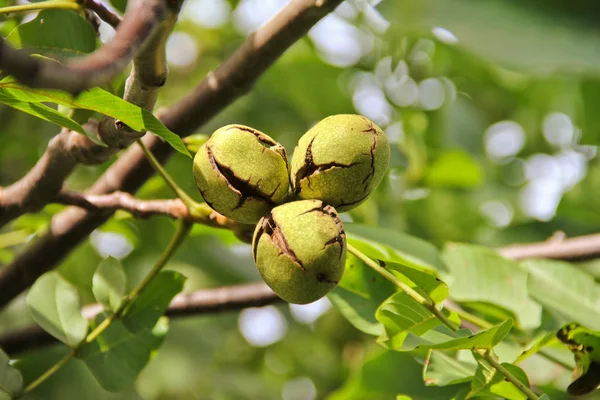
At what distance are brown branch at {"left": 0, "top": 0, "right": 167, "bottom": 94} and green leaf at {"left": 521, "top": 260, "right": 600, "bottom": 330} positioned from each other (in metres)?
1.18

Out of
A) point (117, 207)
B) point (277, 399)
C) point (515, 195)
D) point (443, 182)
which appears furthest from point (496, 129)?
point (117, 207)

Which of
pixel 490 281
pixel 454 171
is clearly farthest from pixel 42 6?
pixel 454 171

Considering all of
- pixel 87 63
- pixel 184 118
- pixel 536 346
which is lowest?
pixel 536 346

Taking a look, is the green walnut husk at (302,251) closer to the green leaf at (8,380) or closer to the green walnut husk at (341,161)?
the green walnut husk at (341,161)

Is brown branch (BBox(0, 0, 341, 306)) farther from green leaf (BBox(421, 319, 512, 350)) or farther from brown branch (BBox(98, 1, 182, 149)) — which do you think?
green leaf (BBox(421, 319, 512, 350))

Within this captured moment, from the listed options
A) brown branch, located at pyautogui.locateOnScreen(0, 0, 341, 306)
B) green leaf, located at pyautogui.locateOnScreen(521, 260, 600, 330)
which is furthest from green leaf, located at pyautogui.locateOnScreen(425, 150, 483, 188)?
brown branch, located at pyautogui.locateOnScreen(0, 0, 341, 306)

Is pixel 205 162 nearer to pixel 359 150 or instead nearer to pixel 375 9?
pixel 359 150

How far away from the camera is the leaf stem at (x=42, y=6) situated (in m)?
1.25

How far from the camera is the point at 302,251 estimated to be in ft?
3.64

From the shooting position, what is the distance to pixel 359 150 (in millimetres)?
1186

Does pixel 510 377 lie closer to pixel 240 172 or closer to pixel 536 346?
pixel 536 346

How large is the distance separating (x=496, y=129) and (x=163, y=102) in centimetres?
172

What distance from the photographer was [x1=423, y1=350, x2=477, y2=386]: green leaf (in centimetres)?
137

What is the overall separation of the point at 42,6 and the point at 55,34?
12 cm
